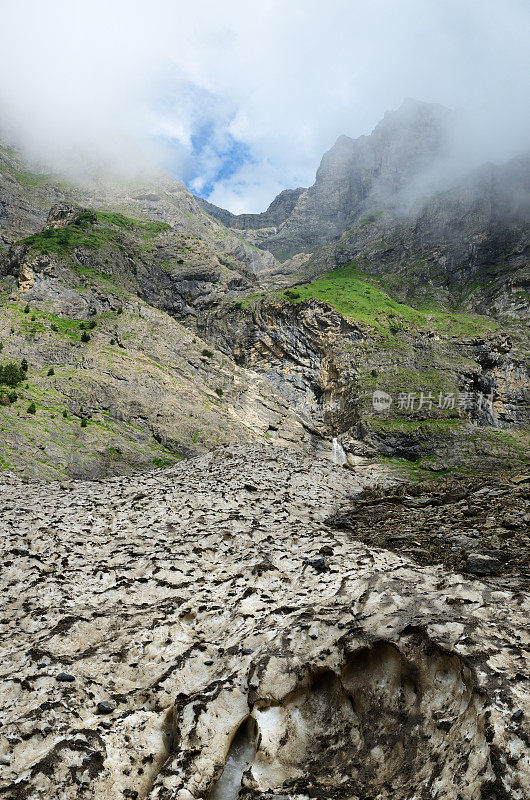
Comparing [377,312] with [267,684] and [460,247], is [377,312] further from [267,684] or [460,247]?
[267,684]

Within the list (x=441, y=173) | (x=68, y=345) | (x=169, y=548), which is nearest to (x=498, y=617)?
(x=169, y=548)

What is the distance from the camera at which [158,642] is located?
9672 mm

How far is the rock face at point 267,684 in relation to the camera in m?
5.36

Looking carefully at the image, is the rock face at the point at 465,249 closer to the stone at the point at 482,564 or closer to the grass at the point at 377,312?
the grass at the point at 377,312

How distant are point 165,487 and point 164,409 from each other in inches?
835

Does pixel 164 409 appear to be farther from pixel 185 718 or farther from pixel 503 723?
pixel 503 723

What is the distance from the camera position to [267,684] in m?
7.13

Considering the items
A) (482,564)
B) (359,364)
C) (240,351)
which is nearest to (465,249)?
(359,364)

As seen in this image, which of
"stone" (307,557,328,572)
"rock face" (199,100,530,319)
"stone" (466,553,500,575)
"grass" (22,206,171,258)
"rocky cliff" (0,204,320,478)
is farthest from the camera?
"rock face" (199,100,530,319)

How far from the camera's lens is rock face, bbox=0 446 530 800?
5355mm

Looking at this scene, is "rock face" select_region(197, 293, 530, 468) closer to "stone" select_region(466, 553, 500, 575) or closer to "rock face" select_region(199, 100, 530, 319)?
"rock face" select_region(199, 100, 530, 319)
